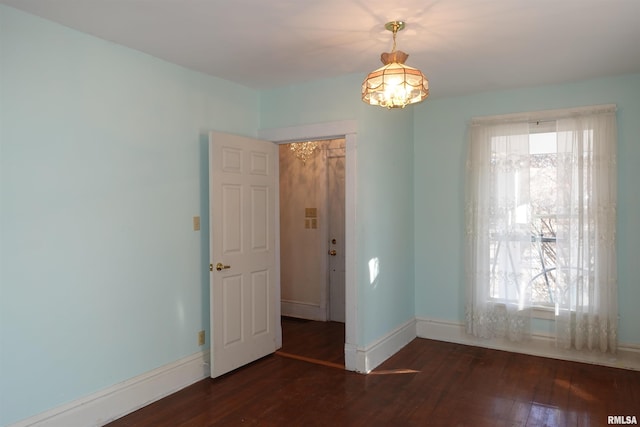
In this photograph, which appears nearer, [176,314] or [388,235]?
[176,314]

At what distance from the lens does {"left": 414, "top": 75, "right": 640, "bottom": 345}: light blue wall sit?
392 centimetres

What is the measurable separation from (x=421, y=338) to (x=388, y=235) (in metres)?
1.36

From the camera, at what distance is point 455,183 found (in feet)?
15.4

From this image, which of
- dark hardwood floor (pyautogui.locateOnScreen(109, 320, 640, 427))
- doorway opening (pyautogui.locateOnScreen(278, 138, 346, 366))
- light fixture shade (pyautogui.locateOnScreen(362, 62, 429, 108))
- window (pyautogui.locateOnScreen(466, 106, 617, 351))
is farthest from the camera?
doorway opening (pyautogui.locateOnScreen(278, 138, 346, 366))

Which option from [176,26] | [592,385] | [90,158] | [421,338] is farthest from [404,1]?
[421,338]

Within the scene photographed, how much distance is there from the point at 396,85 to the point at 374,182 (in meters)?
1.65

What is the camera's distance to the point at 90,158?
291cm

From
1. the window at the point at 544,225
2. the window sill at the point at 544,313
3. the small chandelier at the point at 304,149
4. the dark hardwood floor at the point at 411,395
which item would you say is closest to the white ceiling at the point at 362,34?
the window at the point at 544,225

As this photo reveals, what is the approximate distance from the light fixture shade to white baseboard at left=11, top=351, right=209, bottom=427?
2.57 metres

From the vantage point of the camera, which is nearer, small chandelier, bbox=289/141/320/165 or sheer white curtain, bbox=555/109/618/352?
sheer white curtain, bbox=555/109/618/352

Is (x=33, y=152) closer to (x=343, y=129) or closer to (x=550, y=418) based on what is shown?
(x=343, y=129)

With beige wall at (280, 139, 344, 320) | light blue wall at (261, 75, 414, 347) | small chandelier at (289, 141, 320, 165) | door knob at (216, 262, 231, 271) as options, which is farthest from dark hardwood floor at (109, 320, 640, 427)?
small chandelier at (289, 141, 320, 165)

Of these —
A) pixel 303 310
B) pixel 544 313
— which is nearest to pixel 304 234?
pixel 303 310

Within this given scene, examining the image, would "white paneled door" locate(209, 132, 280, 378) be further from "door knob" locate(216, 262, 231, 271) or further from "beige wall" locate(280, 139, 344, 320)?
"beige wall" locate(280, 139, 344, 320)
